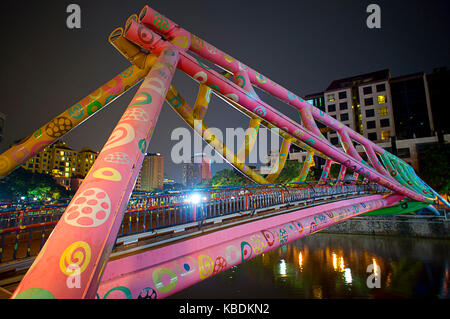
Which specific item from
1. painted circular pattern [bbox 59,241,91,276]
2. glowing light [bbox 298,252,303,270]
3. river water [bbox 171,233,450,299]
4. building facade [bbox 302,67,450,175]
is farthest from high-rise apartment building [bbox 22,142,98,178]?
painted circular pattern [bbox 59,241,91,276]

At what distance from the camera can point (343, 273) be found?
1803cm

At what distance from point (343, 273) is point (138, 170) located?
66.2 ft

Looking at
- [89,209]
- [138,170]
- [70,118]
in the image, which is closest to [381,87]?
[70,118]

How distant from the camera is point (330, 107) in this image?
5209 cm

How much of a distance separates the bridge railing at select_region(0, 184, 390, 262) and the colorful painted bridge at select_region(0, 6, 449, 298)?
980 millimetres

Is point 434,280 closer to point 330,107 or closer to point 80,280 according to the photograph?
point 80,280

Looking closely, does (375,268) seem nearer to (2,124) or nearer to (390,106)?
(390,106)

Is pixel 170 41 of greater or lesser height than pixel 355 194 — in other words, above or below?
above

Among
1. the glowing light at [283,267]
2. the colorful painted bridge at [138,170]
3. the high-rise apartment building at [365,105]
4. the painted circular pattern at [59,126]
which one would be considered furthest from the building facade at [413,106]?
the painted circular pattern at [59,126]

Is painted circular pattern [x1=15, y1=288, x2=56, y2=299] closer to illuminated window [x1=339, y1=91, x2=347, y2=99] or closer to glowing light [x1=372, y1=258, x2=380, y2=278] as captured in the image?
glowing light [x1=372, y1=258, x2=380, y2=278]

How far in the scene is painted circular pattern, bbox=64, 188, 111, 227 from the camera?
2.09 metres

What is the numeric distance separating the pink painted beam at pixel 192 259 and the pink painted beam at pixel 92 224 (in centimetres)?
A: 126
